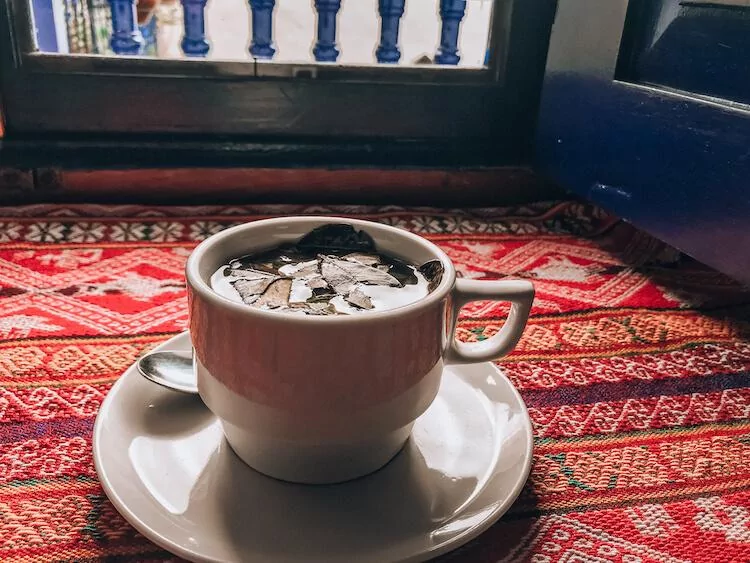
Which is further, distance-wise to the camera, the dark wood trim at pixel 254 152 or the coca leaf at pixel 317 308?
the dark wood trim at pixel 254 152

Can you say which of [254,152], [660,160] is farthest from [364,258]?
[254,152]

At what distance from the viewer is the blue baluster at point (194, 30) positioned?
93cm

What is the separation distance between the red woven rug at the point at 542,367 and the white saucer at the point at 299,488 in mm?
26

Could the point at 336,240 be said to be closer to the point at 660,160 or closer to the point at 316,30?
the point at 660,160

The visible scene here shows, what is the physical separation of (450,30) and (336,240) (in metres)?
0.71

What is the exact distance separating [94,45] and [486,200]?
33.1 inches

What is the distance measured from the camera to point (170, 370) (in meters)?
0.39

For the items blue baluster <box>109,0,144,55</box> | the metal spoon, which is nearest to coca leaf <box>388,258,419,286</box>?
the metal spoon

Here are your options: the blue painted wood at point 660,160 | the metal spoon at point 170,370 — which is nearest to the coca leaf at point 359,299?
the metal spoon at point 170,370

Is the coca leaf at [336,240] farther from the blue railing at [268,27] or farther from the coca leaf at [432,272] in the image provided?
the blue railing at [268,27]

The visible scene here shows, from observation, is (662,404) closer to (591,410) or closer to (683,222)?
(591,410)

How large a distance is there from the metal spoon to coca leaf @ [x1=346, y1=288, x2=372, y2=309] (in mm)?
109

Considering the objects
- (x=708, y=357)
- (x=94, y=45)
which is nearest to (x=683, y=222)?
(x=708, y=357)

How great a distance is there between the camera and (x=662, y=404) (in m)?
0.46
